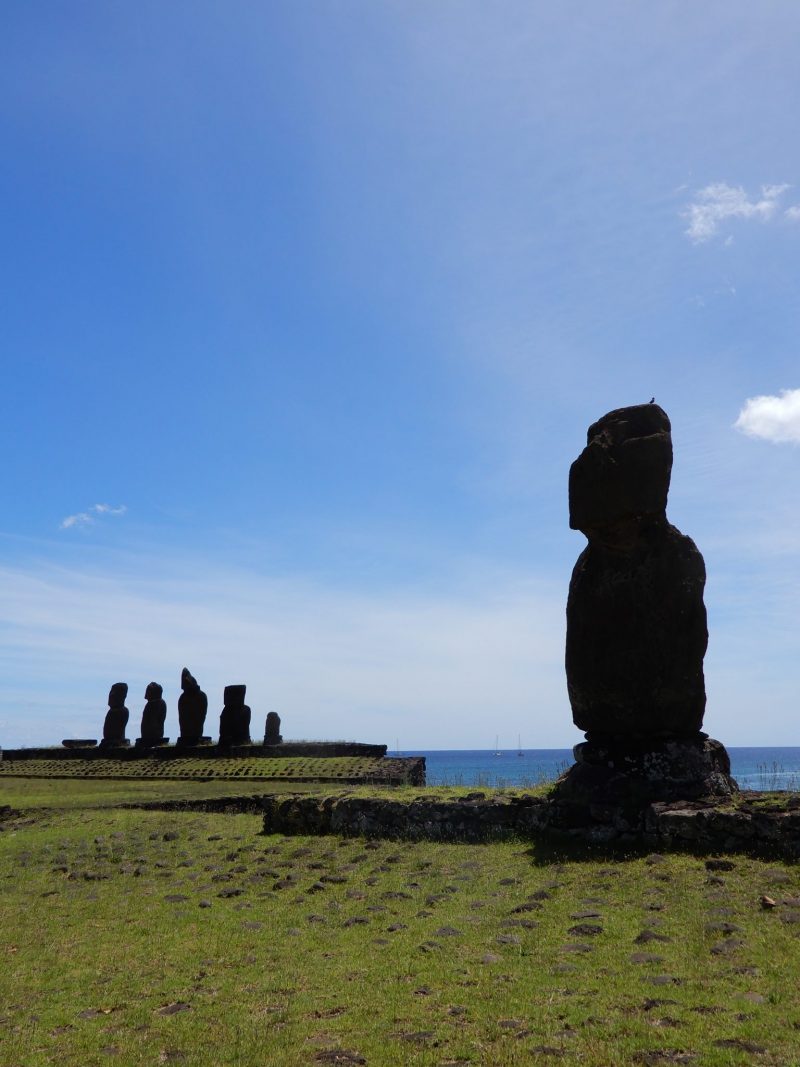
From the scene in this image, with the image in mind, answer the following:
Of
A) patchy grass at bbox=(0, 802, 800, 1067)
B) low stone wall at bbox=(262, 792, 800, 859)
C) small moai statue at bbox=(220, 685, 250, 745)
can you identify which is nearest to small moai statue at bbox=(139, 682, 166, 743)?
small moai statue at bbox=(220, 685, 250, 745)

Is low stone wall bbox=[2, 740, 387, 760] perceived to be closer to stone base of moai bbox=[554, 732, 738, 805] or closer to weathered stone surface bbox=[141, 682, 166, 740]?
weathered stone surface bbox=[141, 682, 166, 740]

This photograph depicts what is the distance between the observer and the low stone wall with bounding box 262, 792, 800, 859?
32.8 ft

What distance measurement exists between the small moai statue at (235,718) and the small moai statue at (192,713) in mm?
3208

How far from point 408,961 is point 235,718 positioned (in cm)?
3700

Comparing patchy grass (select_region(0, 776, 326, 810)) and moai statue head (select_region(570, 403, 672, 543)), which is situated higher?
moai statue head (select_region(570, 403, 672, 543))

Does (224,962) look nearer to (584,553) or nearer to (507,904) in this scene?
(507,904)

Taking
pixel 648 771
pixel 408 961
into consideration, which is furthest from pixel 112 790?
pixel 408 961

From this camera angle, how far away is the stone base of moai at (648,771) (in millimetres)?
11594

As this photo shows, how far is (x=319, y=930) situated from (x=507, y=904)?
203 cm

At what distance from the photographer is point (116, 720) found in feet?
162

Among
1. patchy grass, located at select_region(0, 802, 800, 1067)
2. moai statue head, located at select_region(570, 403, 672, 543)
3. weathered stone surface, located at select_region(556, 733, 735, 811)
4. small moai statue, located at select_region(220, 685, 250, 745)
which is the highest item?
moai statue head, located at select_region(570, 403, 672, 543)

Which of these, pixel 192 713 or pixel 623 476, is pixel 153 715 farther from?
pixel 623 476

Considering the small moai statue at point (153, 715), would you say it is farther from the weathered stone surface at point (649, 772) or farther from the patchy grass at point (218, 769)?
the weathered stone surface at point (649, 772)

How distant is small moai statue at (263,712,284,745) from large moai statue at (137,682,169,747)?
7.14 meters
